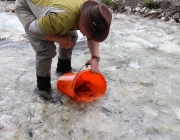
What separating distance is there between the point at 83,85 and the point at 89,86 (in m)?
0.07

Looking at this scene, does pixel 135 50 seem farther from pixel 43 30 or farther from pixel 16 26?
pixel 16 26

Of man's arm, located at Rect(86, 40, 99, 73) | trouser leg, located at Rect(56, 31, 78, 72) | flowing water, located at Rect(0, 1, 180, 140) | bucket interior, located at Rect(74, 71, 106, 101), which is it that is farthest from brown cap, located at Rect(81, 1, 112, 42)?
trouser leg, located at Rect(56, 31, 78, 72)

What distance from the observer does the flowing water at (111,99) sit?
7.62ft

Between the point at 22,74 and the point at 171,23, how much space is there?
2935mm

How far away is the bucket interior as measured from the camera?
2.74 meters

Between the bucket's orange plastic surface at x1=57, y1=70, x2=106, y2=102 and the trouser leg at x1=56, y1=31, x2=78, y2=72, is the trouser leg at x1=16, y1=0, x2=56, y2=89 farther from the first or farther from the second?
the trouser leg at x1=56, y1=31, x2=78, y2=72

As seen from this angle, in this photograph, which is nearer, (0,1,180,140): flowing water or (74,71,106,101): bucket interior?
(0,1,180,140): flowing water

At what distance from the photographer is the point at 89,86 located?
300 cm

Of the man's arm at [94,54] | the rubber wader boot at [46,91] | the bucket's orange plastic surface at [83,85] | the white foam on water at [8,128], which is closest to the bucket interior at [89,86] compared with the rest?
the bucket's orange plastic surface at [83,85]

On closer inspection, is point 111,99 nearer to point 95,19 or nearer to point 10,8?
point 95,19

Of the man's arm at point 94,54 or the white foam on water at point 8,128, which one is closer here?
the white foam on water at point 8,128

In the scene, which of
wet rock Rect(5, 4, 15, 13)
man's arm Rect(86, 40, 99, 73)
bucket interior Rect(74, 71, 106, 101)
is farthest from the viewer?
wet rock Rect(5, 4, 15, 13)

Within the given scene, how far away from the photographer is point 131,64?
11.6 ft

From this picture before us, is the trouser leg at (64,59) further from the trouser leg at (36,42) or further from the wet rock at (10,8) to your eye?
the wet rock at (10,8)
